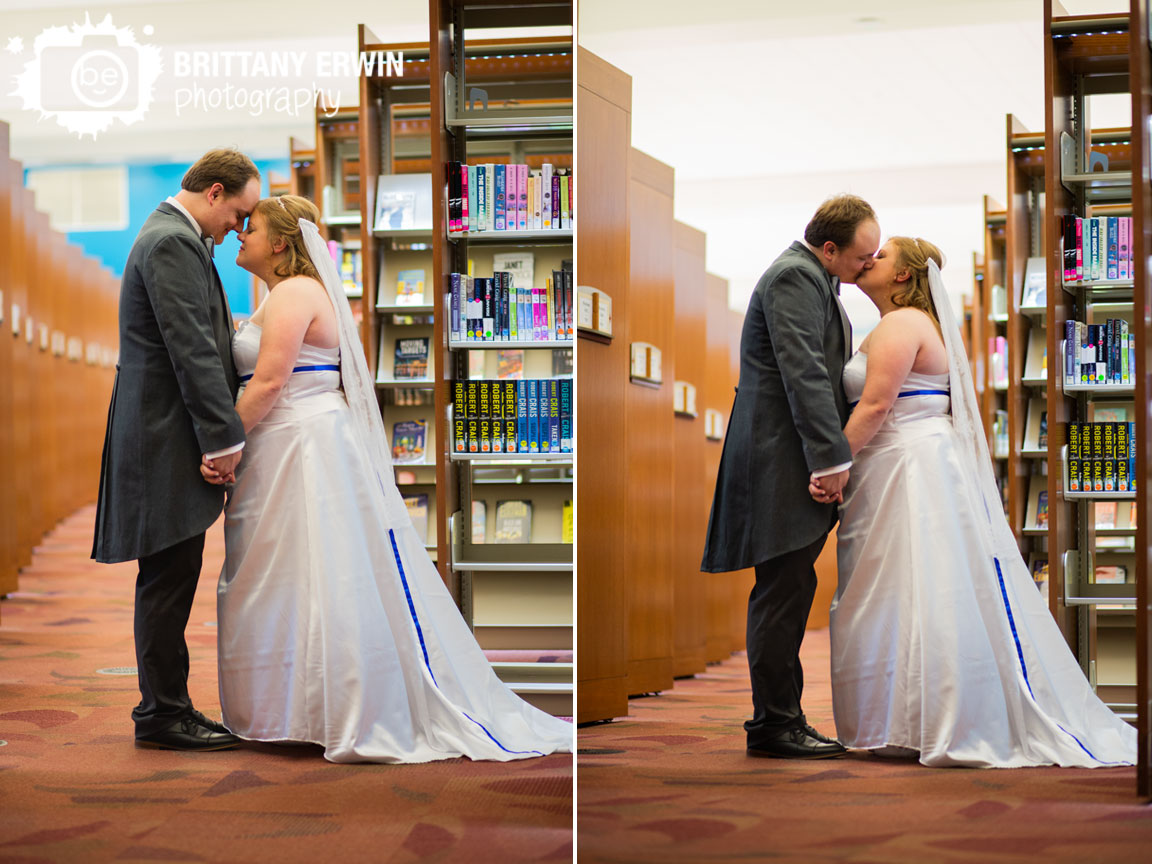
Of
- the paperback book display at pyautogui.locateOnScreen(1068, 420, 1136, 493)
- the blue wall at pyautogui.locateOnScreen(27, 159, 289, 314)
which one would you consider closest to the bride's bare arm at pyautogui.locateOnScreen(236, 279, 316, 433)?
the paperback book display at pyautogui.locateOnScreen(1068, 420, 1136, 493)

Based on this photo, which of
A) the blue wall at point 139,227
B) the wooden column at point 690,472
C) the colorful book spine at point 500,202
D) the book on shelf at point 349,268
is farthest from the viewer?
the blue wall at point 139,227

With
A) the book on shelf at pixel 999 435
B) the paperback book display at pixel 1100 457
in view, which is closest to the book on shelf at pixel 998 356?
the book on shelf at pixel 999 435

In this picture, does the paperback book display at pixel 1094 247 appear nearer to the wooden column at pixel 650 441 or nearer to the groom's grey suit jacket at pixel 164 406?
the wooden column at pixel 650 441

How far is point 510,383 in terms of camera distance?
3.57m

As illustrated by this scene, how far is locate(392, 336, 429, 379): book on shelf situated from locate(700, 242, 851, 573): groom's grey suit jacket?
6.94 feet

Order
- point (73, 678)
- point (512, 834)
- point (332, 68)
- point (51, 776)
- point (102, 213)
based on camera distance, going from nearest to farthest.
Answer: point (512, 834), point (51, 776), point (73, 678), point (332, 68), point (102, 213)

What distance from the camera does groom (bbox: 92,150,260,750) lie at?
9.64 feet

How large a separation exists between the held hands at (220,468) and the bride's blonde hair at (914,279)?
1827 millimetres

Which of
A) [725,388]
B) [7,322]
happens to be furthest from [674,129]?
[7,322]

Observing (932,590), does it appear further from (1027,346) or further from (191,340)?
(1027,346)

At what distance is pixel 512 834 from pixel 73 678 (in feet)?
8.13

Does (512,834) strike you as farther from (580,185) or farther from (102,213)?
(102,213)

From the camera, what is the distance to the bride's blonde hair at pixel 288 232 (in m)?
3.13

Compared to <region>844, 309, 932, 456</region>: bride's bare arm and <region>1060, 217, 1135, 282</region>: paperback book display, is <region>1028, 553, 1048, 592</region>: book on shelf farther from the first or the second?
<region>844, 309, 932, 456</region>: bride's bare arm
